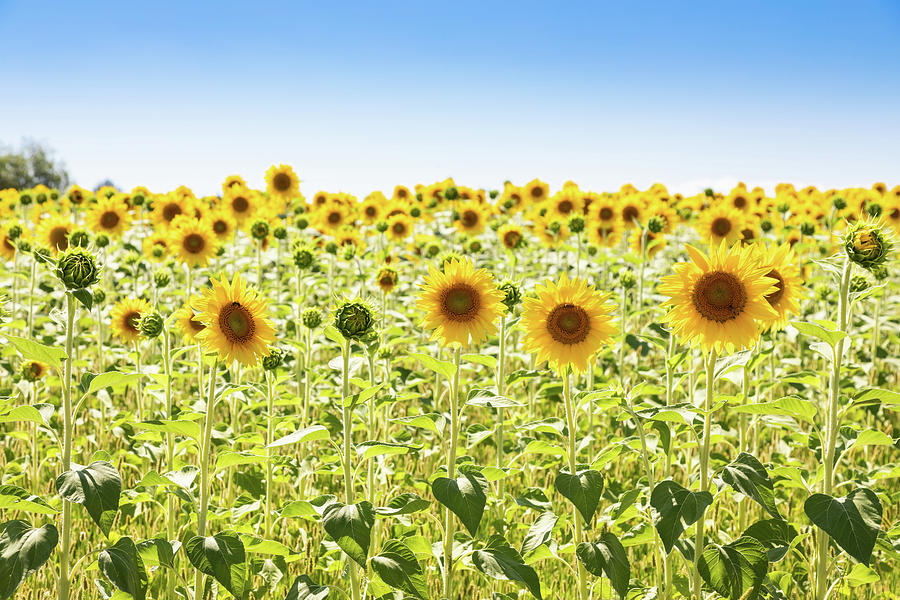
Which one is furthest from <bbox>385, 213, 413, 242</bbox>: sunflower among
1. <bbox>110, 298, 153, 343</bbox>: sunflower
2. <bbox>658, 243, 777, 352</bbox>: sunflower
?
<bbox>658, 243, 777, 352</bbox>: sunflower

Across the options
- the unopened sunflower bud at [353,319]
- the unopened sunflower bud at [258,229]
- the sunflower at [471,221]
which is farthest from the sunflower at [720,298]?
the sunflower at [471,221]

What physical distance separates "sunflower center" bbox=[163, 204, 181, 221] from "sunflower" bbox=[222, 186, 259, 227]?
0.55 meters

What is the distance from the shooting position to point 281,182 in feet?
→ 28.9

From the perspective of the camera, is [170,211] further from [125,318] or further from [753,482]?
[753,482]

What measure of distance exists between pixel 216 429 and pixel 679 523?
2875 millimetres

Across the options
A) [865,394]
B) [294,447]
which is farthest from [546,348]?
[294,447]

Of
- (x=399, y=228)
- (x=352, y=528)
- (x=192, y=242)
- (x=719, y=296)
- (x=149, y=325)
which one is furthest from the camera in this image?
(x=399, y=228)

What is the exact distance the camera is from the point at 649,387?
300 centimetres

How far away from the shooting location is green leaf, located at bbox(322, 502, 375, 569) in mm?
2312

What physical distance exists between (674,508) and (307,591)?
1336 millimetres

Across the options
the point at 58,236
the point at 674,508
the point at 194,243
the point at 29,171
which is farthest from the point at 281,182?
the point at 29,171

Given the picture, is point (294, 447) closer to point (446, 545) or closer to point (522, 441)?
point (522, 441)

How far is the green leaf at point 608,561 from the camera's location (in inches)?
97.3

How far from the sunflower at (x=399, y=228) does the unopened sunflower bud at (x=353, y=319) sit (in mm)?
6314
